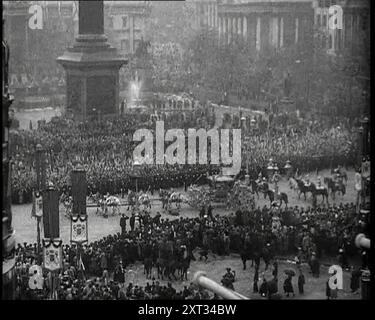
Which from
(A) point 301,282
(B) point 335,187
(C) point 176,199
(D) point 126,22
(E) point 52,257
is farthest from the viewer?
(D) point 126,22

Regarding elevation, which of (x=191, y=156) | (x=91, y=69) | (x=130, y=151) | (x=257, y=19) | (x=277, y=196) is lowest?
(x=277, y=196)

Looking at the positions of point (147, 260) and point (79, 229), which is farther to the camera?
point (147, 260)

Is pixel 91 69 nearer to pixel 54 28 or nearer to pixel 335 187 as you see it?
pixel 335 187

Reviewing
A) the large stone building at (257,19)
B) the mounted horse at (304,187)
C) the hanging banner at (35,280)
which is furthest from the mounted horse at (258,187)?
the large stone building at (257,19)

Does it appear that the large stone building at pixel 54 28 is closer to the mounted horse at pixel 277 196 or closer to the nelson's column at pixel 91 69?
the nelson's column at pixel 91 69

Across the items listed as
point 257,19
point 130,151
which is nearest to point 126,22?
point 257,19

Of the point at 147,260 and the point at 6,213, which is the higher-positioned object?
the point at 6,213
